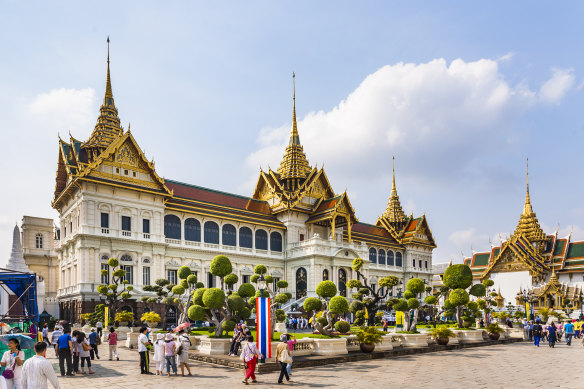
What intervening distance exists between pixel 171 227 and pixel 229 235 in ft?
19.8

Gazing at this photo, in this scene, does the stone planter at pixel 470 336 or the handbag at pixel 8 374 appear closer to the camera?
the handbag at pixel 8 374

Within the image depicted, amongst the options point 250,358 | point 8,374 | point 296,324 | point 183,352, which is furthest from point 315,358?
point 296,324

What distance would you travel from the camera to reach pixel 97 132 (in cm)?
4400

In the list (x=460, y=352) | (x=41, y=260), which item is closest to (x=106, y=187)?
(x=41, y=260)

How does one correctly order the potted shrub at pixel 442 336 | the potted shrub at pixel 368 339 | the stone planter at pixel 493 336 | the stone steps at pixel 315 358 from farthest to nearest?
1. the stone planter at pixel 493 336
2. the potted shrub at pixel 442 336
3. the potted shrub at pixel 368 339
4. the stone steps at pixel 315 358

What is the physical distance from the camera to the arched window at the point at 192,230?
4464cm

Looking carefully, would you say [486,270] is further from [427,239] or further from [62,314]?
[62,314]

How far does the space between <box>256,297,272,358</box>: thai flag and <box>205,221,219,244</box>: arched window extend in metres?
29.6

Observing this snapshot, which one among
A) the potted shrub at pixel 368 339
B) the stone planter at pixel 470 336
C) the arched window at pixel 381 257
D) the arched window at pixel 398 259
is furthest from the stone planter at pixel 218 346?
the arched window at pixel 398 259

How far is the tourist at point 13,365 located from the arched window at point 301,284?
41.3 metres

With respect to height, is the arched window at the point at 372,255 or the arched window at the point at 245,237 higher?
the arched window at the point at 245,237

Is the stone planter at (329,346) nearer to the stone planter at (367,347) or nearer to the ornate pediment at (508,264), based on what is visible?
the stone planter at (367,347)

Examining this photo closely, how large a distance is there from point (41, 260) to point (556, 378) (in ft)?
182

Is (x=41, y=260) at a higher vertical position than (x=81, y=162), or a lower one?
lower
